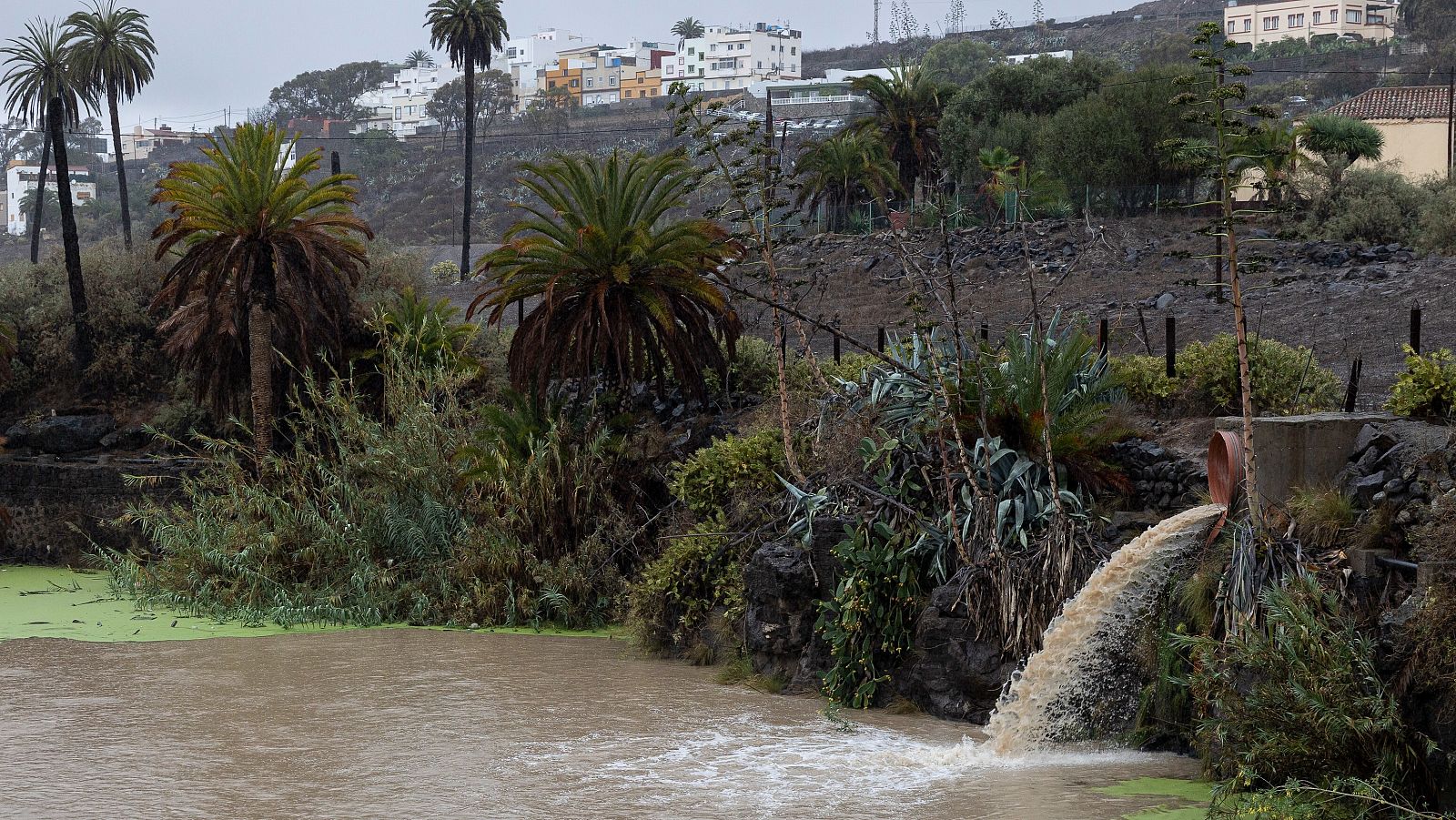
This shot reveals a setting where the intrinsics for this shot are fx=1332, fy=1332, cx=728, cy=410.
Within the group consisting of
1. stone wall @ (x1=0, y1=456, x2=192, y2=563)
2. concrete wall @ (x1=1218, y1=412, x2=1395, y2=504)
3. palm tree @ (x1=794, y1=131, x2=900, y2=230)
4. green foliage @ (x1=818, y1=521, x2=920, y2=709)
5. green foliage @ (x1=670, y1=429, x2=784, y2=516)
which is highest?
palm tree @ (x1=794, y1=131, x2=900, y2=230)

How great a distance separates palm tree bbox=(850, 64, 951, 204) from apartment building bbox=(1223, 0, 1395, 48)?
209ft

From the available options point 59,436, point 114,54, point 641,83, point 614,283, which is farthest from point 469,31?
point 641,83

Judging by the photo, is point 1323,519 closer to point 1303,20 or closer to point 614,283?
point 614,283

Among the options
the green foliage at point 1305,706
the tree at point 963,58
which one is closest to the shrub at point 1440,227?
the green foliage at point 1305,706

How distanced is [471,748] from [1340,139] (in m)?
31.4

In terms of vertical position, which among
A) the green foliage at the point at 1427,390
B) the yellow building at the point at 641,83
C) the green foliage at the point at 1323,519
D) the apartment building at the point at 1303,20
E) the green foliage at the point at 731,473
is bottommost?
the green foliage at the point at 731,473

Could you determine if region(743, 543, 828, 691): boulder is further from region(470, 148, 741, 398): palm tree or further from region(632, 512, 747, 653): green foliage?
region(470, 148, 741, 398): palm tree

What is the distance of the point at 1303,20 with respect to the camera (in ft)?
323

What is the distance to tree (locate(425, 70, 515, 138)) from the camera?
8850 centimetres

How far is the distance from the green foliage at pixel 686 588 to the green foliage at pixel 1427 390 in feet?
17.5

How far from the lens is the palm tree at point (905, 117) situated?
4006 centimetres

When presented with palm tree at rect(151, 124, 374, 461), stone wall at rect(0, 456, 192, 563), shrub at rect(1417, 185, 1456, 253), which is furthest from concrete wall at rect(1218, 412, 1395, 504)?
shrub at rect(1417, 185, 1456, 253)

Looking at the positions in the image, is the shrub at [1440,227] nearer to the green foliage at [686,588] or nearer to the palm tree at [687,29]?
the green foliage at [686,588]

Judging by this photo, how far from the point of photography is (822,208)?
42.6 meters
